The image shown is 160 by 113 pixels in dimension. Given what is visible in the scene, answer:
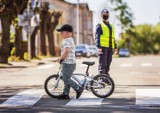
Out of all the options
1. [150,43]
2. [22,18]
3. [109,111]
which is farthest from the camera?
[150,43]

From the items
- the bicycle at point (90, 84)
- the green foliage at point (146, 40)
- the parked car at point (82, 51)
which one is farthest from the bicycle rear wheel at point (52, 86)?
the green foliage at point (146, 40)

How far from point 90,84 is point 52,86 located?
30.6 inches

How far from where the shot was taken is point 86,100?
10.8m

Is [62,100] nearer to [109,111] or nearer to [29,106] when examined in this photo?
[29,106]

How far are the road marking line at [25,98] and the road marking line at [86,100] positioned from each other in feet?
2.44

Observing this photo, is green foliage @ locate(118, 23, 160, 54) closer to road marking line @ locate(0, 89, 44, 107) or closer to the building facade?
the building facade

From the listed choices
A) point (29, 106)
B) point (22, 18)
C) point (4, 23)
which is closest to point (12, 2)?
point (4, 23)

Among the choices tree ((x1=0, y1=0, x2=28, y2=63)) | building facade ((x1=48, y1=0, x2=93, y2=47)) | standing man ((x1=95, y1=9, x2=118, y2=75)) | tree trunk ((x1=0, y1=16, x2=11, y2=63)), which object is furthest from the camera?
building facade ((x1=48, y1=0, x2=93, y2=47))

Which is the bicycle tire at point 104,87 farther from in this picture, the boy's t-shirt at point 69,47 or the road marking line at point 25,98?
the road marking line at point 25,98

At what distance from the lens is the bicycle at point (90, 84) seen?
37.5ft

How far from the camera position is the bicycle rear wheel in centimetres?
1148

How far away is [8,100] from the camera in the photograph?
35.6 feet

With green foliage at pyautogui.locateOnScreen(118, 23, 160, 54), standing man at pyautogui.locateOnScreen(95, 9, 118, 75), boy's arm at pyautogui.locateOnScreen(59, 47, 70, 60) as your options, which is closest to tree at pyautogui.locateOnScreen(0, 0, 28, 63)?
standing man at pyautogui.locateOnScreen(95, 9, 118, 75)

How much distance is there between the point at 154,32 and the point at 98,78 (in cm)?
12445
